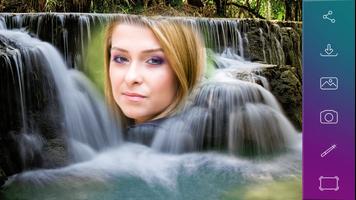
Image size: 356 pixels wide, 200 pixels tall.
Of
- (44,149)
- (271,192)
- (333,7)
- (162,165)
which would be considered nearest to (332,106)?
(333,7)

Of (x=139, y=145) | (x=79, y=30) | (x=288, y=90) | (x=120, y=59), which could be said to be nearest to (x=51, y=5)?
(x=79, y=30)

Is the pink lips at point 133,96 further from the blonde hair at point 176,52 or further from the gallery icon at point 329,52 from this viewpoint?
the gallery icon at point 329,52

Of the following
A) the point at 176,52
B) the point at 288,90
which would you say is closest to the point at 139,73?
the point at 176,52

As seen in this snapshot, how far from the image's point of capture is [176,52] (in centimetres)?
170

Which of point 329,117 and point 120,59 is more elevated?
point 120,59

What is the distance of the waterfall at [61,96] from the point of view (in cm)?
171

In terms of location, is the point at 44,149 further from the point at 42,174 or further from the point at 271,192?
the point at 271,192

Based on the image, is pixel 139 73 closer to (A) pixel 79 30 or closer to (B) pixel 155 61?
(B) pixel 155 61

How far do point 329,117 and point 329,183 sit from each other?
0.19m

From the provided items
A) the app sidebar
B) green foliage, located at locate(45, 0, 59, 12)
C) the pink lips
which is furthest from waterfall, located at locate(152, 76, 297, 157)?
green foliage, located at locate(45, 0, 59, 12)

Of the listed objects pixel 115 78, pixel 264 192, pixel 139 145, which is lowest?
pixel 264 192

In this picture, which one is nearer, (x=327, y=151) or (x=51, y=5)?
(x=327, y=151)

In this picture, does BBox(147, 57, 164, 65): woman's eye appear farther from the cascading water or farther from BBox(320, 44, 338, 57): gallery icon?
BBox(320, 44, 338, 57): gallery icon

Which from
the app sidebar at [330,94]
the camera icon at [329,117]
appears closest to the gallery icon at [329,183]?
the app sidebar at [330,94]
